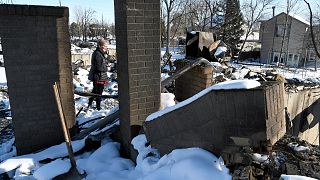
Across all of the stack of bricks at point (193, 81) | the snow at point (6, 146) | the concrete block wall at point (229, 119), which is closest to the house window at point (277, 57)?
the stack of bricks at point (193, 81)

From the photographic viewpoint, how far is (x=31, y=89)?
4.87 meters

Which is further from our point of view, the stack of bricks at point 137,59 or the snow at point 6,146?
the snow at point 6,146

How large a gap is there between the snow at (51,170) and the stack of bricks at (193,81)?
284cm

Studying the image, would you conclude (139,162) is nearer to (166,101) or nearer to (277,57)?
(166,101)

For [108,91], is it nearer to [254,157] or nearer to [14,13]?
[14,13]

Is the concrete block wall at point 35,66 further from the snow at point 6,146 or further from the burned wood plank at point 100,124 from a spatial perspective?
the snow at point 6,146

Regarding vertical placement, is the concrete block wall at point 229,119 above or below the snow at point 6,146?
above

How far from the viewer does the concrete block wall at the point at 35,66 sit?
4.62 metres

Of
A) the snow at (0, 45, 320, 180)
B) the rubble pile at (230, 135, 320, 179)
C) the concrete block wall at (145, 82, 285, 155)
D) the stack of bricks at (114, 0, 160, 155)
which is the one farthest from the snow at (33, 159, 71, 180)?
the rubble pile at (230, 135, 320, 179)

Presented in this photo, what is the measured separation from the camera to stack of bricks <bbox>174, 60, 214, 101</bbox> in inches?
220

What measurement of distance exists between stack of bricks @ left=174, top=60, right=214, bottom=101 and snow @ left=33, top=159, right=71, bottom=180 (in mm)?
2836

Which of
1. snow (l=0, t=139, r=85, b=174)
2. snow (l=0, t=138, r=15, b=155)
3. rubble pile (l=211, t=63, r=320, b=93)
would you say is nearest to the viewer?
snow (l=0, t=139, r=85, b=174)

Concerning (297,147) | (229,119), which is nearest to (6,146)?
(229,119)

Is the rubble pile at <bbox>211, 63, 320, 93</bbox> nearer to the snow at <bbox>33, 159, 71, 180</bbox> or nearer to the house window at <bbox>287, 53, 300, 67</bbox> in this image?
the snow at <bbox>33, 159, 71, 180</bbox>
